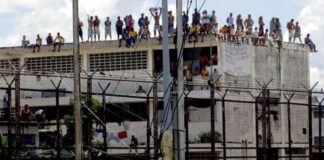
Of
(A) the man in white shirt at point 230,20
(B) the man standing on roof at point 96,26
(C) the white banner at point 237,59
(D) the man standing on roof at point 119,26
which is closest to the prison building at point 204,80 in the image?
(C) the white banner at point 237,59

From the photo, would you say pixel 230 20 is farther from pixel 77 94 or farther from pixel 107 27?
pixel 77 94

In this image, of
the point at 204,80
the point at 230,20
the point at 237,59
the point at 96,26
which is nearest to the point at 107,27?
the point at 96,26

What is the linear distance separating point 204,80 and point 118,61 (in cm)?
819

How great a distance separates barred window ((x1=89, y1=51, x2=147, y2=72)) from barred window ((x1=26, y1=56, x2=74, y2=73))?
120 cm

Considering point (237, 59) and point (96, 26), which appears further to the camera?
point (237, 59)

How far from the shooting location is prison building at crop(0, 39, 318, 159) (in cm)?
3966

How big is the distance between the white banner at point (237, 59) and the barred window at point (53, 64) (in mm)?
8455

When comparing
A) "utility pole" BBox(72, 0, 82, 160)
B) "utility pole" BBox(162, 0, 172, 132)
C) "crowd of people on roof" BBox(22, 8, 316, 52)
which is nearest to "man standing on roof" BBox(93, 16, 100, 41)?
"crowd of people on roof" BBox(22, 8, 316, 52)

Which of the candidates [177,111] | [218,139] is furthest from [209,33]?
[177,111]

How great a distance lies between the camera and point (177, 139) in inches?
696

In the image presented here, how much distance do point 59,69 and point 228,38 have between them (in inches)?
374

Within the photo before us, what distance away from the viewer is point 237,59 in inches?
1666

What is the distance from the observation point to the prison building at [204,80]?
130ft

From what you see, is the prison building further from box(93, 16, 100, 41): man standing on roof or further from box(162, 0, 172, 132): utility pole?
box(162, 0, 172, 132): utility pole
